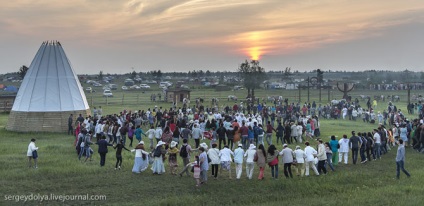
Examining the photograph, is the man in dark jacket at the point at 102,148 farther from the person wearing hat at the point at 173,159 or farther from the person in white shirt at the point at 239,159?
the person in white shirt at the point at 239,159

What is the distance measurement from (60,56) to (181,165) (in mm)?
17901

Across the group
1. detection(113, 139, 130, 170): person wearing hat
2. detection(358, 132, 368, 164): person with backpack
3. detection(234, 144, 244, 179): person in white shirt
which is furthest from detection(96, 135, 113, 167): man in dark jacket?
detection(358, 132, 368, 164): person with backpack

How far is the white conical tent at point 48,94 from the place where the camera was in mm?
27219

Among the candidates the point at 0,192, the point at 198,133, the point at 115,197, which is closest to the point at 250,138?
the point at 198,133

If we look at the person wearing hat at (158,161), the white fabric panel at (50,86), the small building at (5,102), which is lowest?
the person wearing hat at (158,161)

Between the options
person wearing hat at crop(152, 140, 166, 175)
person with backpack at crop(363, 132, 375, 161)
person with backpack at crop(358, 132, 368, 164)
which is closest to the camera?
person wearing hat at crop(152, 140, 166, 175)

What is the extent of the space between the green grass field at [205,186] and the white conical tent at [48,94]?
10.6 m

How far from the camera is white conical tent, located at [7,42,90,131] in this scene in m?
27.2

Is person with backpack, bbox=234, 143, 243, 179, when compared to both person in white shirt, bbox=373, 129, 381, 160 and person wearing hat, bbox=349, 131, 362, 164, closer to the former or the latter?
person wearing hat, bbox=349, 131, 362, 164

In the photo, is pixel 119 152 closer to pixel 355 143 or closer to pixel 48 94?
pixel 355 143

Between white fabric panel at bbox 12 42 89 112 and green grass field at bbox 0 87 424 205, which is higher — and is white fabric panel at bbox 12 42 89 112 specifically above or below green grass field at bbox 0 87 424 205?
above

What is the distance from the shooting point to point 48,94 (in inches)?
1109

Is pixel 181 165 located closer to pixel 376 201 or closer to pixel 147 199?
pixel 147 199

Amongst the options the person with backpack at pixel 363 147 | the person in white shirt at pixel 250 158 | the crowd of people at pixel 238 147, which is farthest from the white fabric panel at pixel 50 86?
the person with backpack at pixel 363 147
